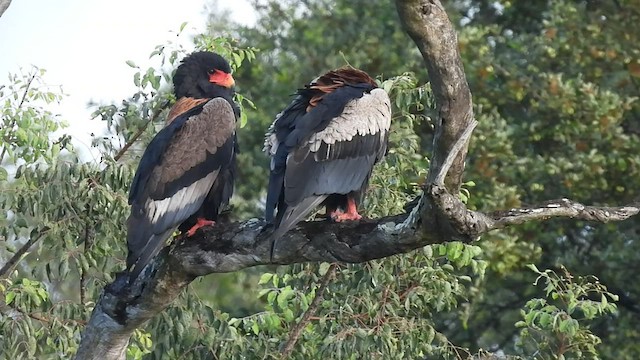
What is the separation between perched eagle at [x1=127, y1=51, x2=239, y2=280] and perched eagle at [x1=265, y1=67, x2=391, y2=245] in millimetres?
375

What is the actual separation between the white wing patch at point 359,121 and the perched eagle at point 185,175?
0.61 m

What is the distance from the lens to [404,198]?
564 cm

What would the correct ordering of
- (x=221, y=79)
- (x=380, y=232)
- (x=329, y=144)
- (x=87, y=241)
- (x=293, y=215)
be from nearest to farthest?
(x=380, y=232), (x=293, y=215), (x=329, y=144), (x=87, y=241), (x=221, y=79)

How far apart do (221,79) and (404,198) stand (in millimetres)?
1075

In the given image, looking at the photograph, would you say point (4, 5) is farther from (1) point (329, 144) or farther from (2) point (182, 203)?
(1) point (329, 144)

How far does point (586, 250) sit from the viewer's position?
9.72m

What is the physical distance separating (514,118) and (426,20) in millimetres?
6600

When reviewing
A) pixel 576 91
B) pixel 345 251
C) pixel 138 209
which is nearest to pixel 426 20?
pixel 345 251

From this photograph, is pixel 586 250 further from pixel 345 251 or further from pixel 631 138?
pixel 345 251

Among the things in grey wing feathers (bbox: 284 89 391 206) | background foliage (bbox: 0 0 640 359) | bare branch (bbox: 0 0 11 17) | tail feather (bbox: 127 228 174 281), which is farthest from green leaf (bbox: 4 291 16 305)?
grey wing feathers (bbox: 284 89 391 206)

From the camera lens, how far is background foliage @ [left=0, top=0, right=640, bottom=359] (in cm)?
523

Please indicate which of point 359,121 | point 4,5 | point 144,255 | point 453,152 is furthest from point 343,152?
point 4,5

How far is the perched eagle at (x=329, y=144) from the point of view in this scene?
4.42 meters

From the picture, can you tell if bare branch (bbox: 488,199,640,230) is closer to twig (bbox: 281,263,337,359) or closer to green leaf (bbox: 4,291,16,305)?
twig (bbox: 281,263,337,359)
